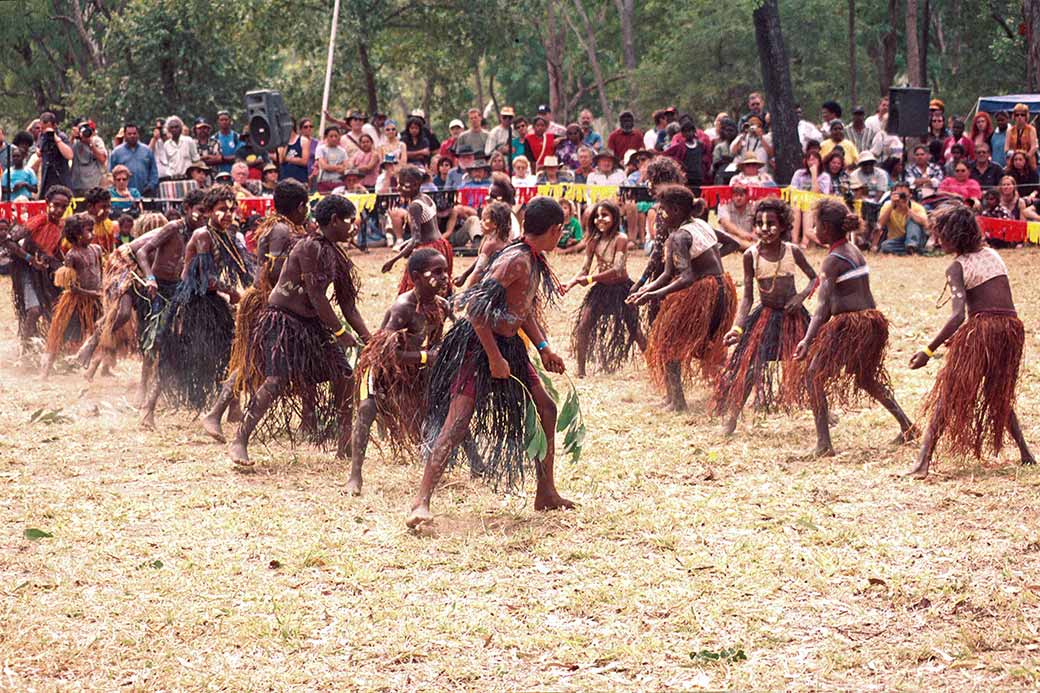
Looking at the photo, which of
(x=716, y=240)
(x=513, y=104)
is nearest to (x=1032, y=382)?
(x=716, y=240)

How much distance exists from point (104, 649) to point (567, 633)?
5.95ft

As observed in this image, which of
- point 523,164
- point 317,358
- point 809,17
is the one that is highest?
point 809,17

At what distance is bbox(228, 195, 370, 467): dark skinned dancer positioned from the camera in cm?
828

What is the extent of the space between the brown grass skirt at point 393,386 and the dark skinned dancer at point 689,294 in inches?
98.3

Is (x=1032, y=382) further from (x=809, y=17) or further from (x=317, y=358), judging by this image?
(x=809, y=17)

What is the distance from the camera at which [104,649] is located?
5.72 metres

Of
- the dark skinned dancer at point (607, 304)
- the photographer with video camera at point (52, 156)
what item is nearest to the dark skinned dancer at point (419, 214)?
the dark skinned dancer at point (607, 304)

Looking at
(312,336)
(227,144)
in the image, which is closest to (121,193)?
(227,144)

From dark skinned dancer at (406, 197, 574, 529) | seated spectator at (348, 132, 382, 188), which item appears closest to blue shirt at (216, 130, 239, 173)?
seated spectator at (348, 132, 382, 188)

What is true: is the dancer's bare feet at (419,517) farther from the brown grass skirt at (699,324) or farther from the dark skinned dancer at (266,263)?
the brown grass skirt at (699,324)

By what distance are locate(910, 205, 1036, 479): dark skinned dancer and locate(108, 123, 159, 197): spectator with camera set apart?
12826 millimetres

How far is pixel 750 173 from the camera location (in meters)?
17.8

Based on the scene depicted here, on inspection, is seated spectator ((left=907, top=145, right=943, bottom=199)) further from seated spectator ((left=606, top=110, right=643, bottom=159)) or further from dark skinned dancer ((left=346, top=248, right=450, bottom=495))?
dark skinned dancer ((left=346, top=248, right=450, bottom=495))

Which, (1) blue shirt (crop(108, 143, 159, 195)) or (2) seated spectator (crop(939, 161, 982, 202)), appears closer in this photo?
(2) seated spectator (crop(939, 161, 982, 202))
